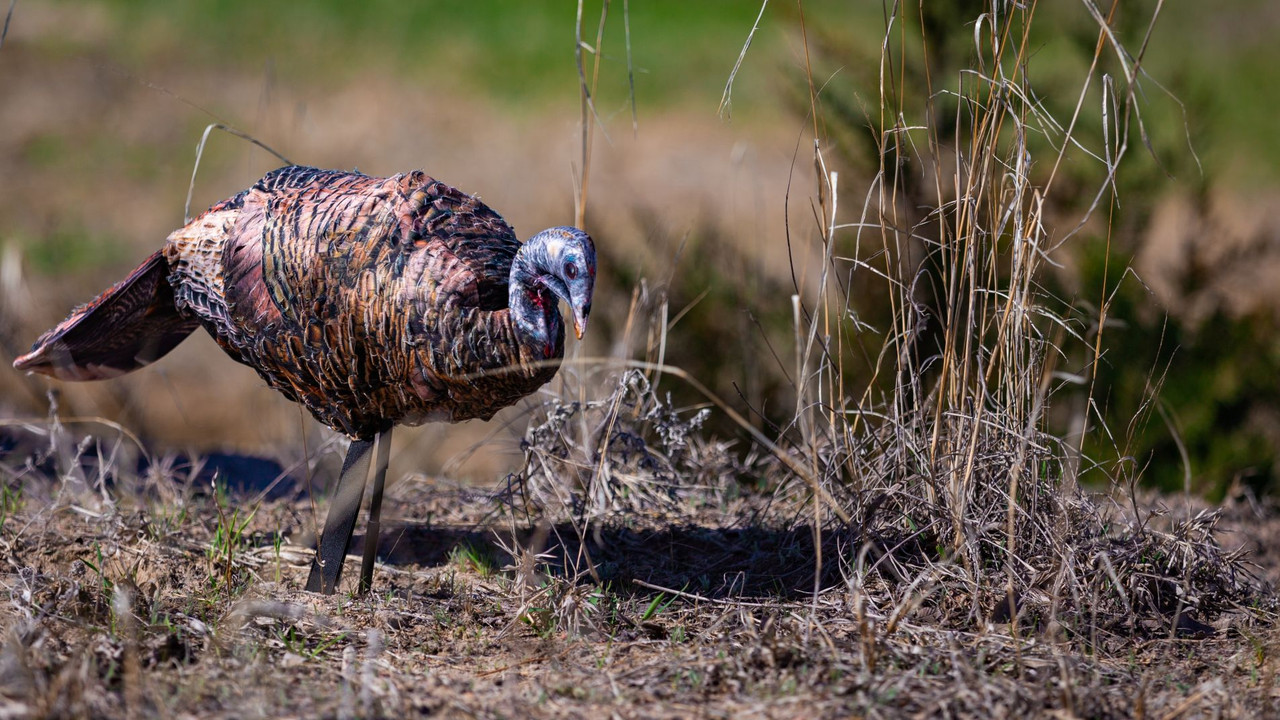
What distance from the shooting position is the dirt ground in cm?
225

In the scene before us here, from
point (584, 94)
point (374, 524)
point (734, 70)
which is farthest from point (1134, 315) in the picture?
point (374, 524)

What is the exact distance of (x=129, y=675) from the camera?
87.3 inches

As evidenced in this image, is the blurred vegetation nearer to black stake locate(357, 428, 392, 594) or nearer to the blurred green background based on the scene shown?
the blurred green background

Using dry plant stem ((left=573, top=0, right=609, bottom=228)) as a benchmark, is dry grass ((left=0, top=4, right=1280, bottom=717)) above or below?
below

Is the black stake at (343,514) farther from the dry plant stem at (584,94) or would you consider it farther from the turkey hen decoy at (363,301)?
the dry plant stem at (584,94)

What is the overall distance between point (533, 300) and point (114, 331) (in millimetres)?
1412

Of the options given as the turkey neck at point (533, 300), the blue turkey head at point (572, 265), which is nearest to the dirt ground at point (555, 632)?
the turkey neck at point (533, 300)

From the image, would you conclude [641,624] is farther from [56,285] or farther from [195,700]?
[56,285]

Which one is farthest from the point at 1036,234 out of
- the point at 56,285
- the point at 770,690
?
the point at 56,285

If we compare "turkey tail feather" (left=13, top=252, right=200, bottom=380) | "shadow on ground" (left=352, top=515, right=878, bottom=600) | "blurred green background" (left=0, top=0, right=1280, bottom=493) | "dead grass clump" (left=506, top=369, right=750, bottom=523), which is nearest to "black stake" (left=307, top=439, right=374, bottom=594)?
"shadow on ground" (left=352, top=515, right=878, bottom=600)

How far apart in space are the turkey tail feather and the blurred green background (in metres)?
1.25

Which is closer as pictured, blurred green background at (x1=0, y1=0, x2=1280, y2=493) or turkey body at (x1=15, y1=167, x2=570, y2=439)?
turkey body at (x1=15, y1=167, x2=570, y2=439)

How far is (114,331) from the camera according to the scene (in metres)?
3.21

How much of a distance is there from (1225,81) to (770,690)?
14.8m
